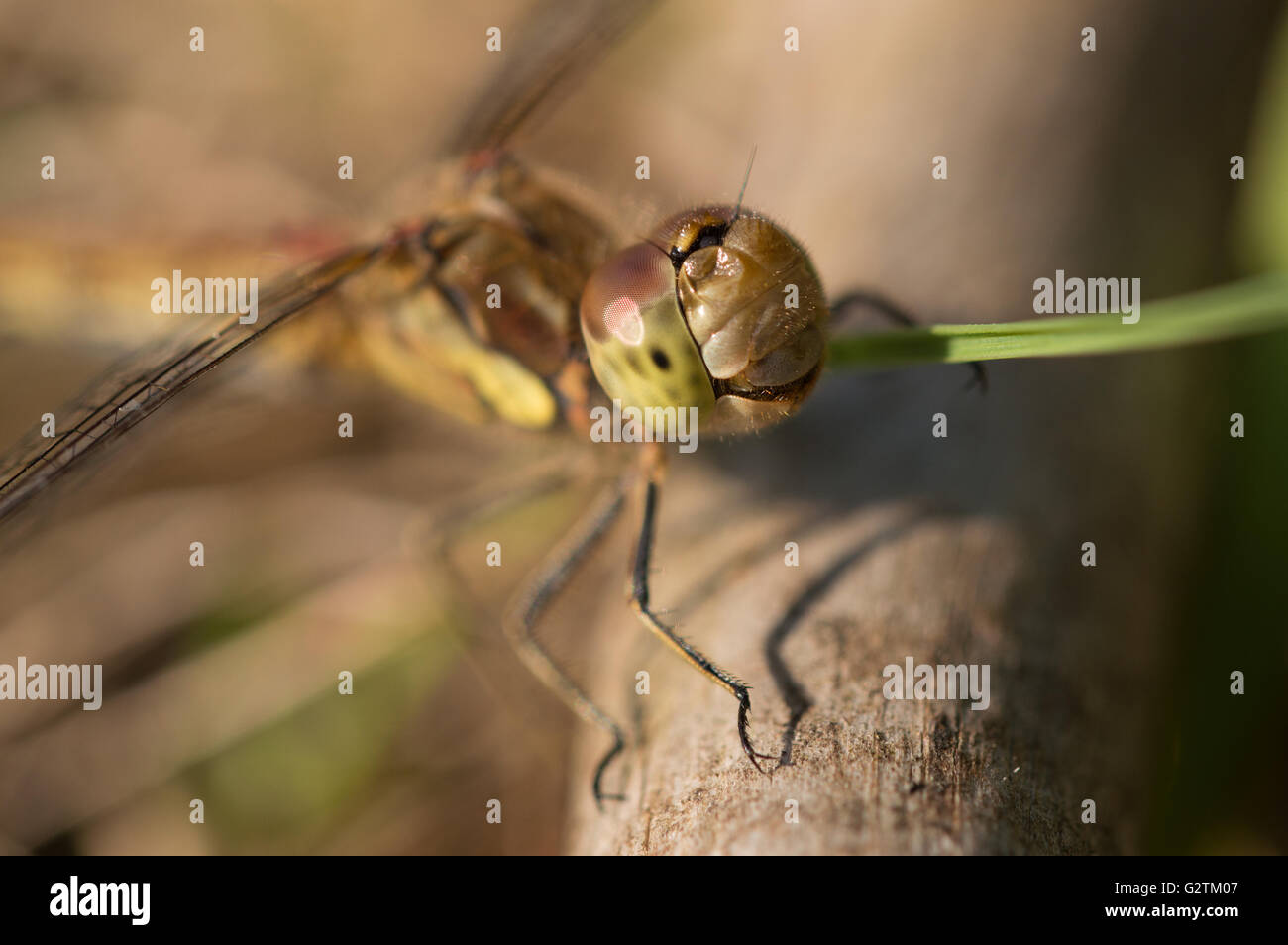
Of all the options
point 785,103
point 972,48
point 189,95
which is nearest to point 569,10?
point 785,103

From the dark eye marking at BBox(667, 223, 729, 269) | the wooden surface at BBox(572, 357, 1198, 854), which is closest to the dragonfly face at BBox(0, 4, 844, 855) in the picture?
the dark eye marking at BBox(667, 223, 729, 269)

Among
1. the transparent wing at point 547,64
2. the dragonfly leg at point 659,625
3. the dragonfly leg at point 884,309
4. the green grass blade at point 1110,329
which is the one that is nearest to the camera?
the dragonfly leg at point 659,625

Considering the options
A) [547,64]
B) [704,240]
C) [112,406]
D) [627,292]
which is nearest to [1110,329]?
[704,240]

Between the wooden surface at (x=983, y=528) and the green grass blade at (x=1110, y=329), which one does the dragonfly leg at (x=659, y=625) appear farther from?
the green grass blade at (x=1110, y=329)

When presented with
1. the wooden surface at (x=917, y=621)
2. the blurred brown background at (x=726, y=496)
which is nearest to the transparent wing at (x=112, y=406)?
the blurred brown background at (x=726, y=496)

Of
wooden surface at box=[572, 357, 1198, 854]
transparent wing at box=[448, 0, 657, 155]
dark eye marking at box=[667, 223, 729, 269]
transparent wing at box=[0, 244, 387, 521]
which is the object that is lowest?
wooden surface at box=[572, 357, 1198, 854]

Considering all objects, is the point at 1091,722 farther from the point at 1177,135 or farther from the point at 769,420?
the point at 1177,135

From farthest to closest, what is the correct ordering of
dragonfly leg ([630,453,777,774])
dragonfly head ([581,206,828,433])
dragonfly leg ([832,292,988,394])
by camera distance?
dragonfly leg ([832,292,988,394])
dragonfly head ([581,206,828,433])
dragonfly leg ([630,453,777,774])

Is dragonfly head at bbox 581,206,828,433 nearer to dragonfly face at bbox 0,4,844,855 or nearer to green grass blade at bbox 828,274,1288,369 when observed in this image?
dragonfly face at bbox 0,4,844,855
